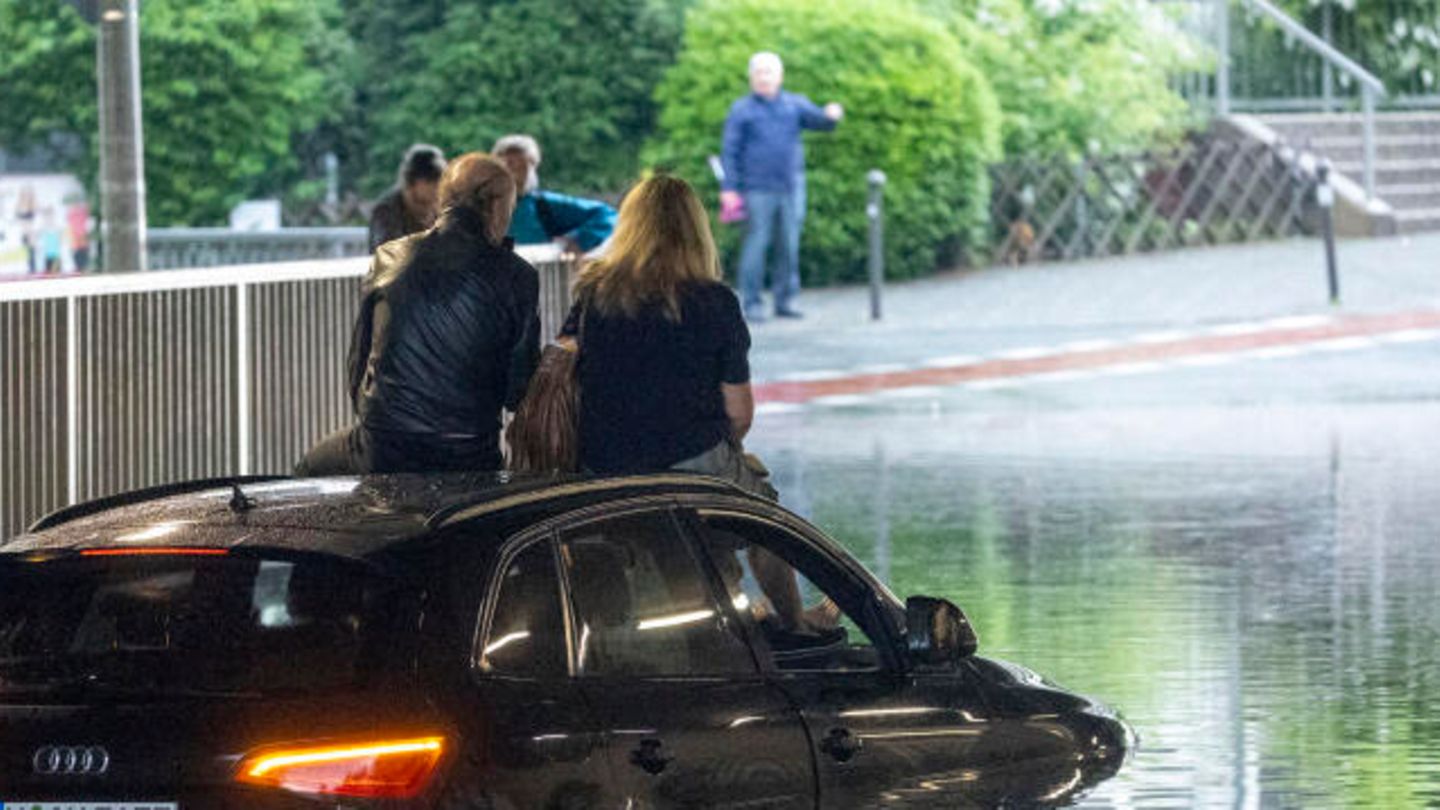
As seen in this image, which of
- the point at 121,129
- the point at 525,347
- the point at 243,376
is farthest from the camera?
the point at 121,129

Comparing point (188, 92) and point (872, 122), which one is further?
point (188, 92)

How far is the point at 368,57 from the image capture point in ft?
131

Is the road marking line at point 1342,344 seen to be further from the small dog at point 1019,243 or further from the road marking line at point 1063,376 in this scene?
the small dog at point 1019,243

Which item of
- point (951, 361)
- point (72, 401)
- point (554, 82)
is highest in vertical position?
point (554, 82)

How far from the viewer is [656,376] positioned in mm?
11688

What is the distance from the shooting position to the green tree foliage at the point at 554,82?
124ft

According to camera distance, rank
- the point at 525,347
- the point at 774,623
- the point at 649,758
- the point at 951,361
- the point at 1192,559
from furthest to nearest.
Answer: the point at 951,361, the point at 1192,559, the point at 525,347, the point at 774,623, the point at 649,758

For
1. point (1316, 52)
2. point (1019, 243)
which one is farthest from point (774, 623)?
point (1316, 52)

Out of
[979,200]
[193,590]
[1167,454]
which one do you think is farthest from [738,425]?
[979,200]

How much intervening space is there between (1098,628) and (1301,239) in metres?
23.8

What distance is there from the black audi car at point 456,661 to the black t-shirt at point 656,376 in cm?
312

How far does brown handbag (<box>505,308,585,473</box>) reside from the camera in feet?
38.1

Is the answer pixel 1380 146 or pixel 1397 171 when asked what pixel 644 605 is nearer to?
pixel 1397 171

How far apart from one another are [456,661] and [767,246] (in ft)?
80.4
